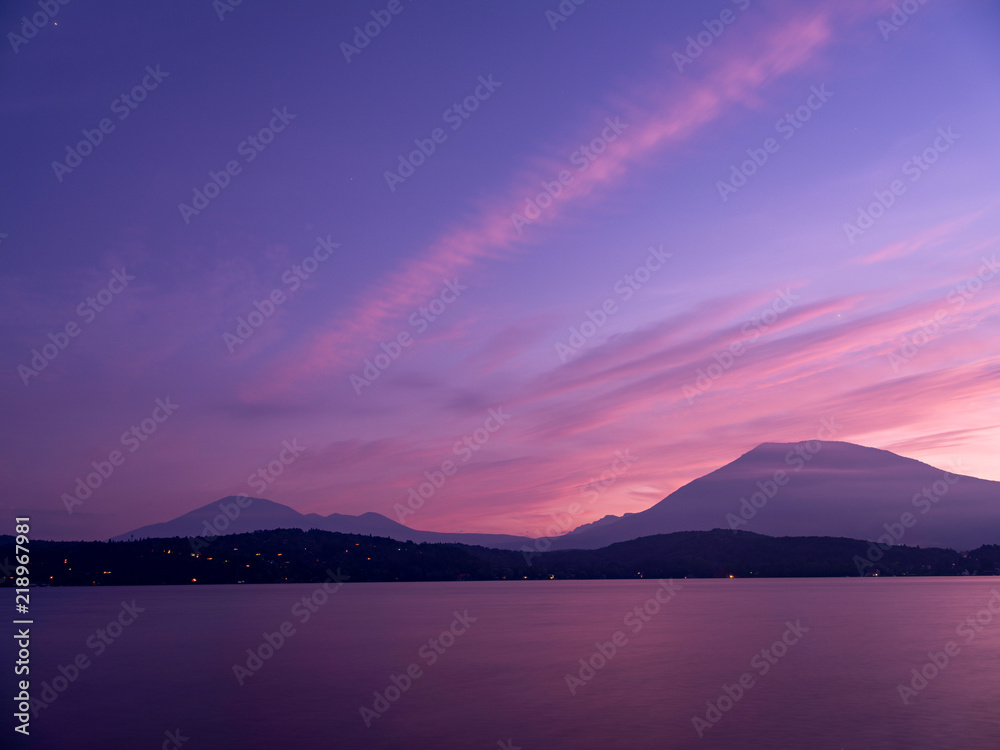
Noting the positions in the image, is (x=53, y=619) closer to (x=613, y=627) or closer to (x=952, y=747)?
(x=613, y=627)

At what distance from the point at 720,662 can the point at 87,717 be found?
34960 mm

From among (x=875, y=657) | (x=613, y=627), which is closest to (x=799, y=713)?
(x=875, y=657)

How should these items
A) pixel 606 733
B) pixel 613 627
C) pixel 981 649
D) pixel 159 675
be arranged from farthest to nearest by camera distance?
pixel 613 627 → pixel 981 649 → pixel 159 675 → pixel 606 733

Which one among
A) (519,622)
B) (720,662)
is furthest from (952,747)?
(519,622)

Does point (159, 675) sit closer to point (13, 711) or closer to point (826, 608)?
point (13, 711)

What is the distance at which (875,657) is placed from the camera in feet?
163

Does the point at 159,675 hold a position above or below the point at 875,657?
above

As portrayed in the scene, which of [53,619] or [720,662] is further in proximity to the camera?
[53,619]

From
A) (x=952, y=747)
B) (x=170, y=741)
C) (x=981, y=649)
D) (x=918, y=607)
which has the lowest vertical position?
(x=918, y=607)

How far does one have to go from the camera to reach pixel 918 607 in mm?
108375

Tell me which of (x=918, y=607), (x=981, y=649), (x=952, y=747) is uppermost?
(x=952, y=747)

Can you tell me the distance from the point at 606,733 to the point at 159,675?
28349 millimetres

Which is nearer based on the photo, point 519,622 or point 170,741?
point 170,741

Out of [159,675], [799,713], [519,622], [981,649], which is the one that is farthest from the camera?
[519,622]
